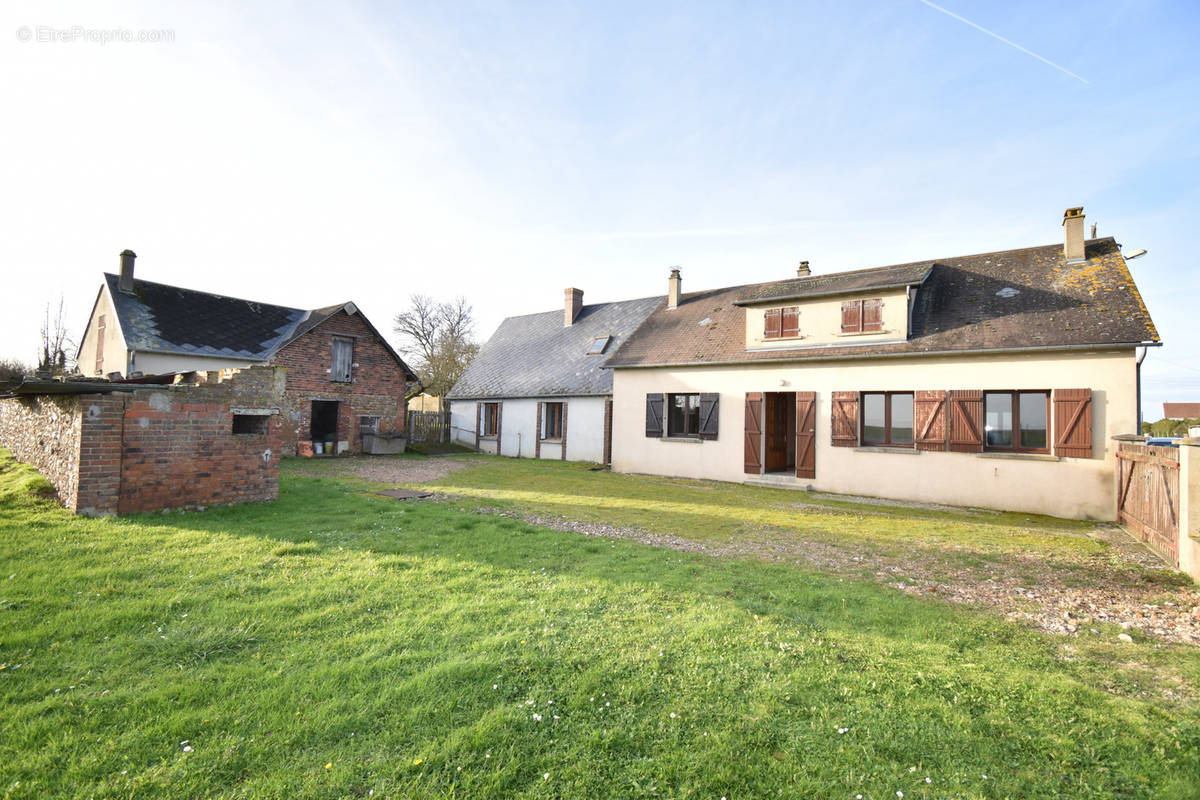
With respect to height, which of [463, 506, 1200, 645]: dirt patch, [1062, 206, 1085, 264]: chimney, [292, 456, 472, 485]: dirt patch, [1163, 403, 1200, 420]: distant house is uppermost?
[1062, 206, 1085, 264]: chimney

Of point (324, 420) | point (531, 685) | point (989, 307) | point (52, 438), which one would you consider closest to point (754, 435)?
point (989, 307)

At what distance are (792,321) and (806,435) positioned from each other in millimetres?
3175

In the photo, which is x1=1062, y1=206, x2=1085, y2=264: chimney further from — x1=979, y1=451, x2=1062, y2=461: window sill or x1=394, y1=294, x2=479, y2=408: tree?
x1=394, y1=294, x2=479, y2=408: tree

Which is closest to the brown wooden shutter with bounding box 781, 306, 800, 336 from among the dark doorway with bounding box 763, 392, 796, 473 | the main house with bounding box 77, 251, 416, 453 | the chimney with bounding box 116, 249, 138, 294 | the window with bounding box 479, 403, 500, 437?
the dark doorway with bounding box 763, 392, 796, 473

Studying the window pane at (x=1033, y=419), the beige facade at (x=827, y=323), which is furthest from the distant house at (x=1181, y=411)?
the beige facade at (x=827, y=323)

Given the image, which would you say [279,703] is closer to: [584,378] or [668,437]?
[668,437]

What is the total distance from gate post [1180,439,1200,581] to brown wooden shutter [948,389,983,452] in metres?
5.25

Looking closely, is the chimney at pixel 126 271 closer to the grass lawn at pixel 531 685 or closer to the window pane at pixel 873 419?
the grass lawn at pixel 531 685

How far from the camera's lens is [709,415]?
15484 millimetres

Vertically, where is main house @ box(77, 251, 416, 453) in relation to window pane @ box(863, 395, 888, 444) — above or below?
above

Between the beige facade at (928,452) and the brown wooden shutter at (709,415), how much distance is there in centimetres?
15

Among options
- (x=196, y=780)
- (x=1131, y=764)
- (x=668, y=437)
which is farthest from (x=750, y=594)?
(x=668, y=437)

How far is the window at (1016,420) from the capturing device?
37.2 ft

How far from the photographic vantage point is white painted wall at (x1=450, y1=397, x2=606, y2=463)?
20.1m
